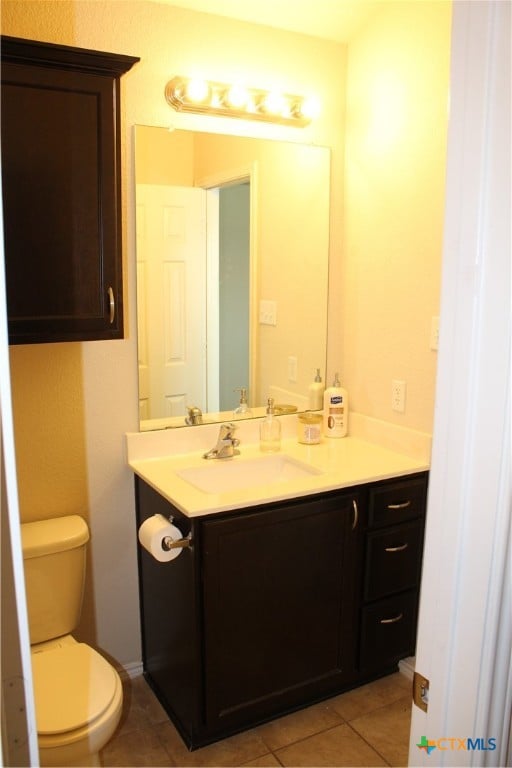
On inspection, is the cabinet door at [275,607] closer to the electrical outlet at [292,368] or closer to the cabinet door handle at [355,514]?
the cabinet door handle at [355,514]

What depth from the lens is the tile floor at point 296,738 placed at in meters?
2.06

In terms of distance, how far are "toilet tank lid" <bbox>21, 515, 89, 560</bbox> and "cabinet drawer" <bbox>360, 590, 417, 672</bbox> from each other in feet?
3.49

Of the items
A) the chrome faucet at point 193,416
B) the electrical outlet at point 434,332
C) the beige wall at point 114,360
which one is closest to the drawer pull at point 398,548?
the electrical outlet at point 434,332

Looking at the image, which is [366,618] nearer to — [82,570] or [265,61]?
[82,570]

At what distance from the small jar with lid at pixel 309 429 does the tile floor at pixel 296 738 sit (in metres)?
0.97

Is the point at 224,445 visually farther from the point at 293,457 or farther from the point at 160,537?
the point at 160,537

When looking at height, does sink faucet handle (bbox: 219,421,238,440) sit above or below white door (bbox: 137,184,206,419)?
below

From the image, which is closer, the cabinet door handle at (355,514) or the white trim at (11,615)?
the white trim at (11,615)

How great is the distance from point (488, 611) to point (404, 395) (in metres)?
1.58

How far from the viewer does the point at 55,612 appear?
207cm

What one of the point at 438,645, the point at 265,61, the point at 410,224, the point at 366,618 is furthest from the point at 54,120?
the point at 366,618

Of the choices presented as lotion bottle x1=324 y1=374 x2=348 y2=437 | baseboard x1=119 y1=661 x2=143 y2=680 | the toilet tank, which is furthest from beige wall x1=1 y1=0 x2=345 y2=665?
lotion bottle x1=324 y1=374 x2=348 y2=437

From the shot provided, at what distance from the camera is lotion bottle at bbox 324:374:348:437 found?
2639 mm

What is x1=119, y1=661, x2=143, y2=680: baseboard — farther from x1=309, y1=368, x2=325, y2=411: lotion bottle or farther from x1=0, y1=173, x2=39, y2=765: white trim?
x1=0, y1=173, x2=39, y2=765: white trim
